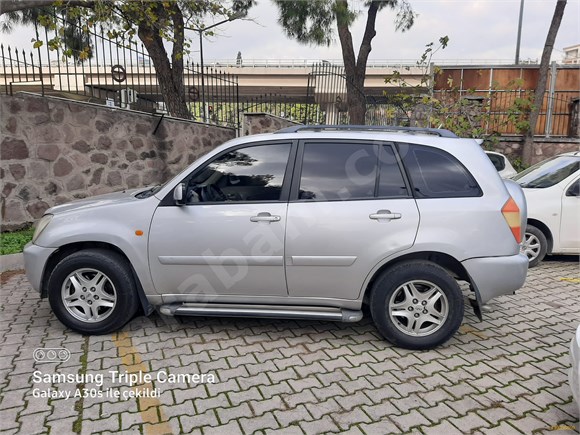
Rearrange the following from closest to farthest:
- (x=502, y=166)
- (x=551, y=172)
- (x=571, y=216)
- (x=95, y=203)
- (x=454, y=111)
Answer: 1. (x=95, y=203)
2. (x=571, y=216)
3. (x=551, y=172)
4. (x=502, y=166)
5. (x=454, y=111)

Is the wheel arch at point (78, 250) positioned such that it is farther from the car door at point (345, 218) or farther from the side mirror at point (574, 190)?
the side mirror at point (574, 190)

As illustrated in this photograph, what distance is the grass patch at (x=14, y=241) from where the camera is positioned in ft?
18.8

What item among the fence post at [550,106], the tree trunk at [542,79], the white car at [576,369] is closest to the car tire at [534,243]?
the white car at [576,369]

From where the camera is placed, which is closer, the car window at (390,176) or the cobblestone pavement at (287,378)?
the cobblestone pavement at (287,378)

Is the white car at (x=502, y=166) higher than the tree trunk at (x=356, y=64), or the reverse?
the tree trunk at (x=356, y=64)

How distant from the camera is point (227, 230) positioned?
3576mm

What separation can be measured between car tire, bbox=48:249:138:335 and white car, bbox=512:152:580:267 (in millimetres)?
5268

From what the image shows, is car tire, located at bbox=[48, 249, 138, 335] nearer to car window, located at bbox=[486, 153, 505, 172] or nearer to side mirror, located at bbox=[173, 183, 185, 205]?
side mirror, located at bbox=[173, 183, 185, 205]

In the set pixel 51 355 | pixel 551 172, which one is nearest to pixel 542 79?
pixel 551 172

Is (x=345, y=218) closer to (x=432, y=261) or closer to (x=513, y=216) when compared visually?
(x=432, y=261)

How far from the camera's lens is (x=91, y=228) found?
3674 mm

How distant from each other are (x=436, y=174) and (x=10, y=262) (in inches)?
213

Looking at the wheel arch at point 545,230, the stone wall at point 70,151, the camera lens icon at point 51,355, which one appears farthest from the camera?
the stone wall at point 70,151

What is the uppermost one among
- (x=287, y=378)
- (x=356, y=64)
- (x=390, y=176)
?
(x=356, y=64)
